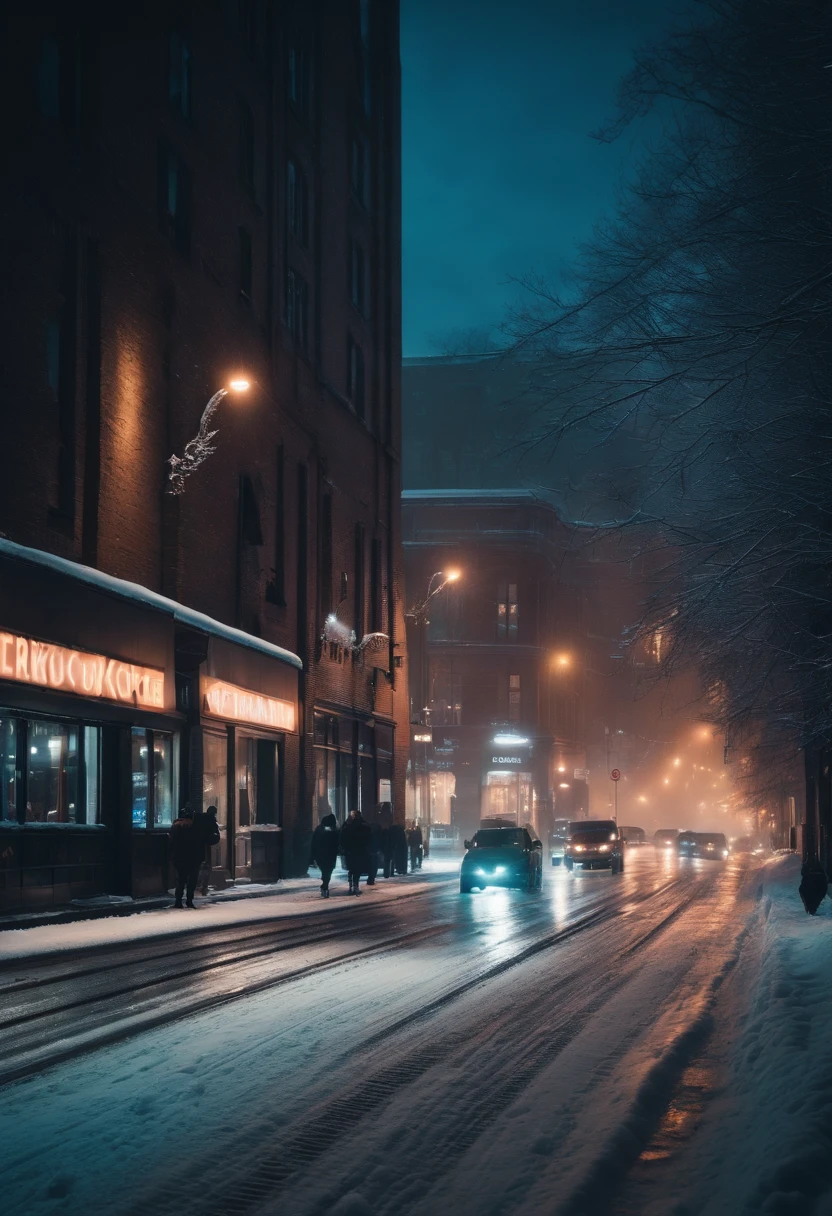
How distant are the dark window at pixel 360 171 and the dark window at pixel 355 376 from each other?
541cm

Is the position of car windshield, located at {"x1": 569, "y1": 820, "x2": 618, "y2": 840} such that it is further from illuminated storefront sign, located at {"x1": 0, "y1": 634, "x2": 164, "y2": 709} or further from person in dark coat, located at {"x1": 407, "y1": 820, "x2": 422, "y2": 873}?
illuminated storefront sign, located at {"x1": 0, "y1": 634, "x2": 164, "y2": 709}

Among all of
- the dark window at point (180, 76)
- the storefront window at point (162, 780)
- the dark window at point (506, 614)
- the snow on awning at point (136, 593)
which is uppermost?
the dark window at point (180, 76)

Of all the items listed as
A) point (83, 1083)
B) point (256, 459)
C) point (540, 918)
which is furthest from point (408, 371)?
point (83, 1083)

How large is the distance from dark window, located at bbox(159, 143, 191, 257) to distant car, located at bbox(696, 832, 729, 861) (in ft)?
142

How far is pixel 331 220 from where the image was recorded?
4606 centimetres

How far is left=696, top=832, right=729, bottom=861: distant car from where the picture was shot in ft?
219

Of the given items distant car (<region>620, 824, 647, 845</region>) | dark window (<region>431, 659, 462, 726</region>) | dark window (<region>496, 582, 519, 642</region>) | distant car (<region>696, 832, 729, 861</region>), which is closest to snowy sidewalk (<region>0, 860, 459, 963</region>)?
distant car (<region>696, 832, 729, 861</region>)

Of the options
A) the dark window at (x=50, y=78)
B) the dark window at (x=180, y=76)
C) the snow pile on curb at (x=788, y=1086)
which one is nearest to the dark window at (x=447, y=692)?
the dark window at (x=180, y=76)

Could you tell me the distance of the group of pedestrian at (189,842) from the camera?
83.1 feet

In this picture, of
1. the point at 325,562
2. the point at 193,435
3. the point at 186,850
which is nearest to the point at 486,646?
the point at 325,562

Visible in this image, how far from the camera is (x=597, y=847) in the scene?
159 ft

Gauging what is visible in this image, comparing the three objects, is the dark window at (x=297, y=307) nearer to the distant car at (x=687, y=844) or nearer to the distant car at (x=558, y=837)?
the distant car at (x=687, y=844)

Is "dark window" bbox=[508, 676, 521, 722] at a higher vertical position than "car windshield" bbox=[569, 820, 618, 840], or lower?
higher

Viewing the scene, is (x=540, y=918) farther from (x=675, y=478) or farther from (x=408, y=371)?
(x=408, y=371)
